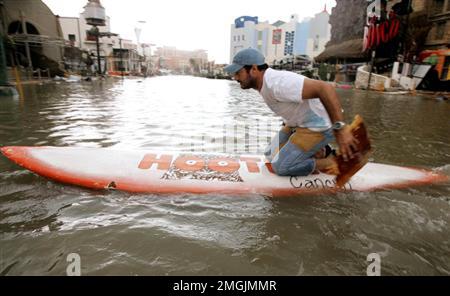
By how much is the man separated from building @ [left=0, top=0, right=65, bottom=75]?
22.5m

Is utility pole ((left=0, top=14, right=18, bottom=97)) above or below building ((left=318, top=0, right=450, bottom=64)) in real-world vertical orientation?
below

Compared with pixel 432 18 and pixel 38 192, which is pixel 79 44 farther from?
pixel 38 192

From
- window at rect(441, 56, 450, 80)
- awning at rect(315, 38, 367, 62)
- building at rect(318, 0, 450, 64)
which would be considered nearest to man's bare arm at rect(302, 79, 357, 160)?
window at rect(441, 56, 450, 80)

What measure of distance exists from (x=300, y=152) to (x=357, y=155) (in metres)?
0.63

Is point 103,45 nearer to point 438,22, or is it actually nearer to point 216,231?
point 438,22

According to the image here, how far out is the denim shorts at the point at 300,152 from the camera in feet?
11.1

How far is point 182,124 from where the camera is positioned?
818cm

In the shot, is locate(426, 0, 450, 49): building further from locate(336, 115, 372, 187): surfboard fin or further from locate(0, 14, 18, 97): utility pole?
locate(0, 14, 18, 97): utility pole

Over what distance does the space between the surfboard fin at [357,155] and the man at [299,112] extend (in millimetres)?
88

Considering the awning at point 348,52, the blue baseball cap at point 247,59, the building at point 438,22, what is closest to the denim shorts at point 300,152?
the blue baseball cap at point 247,59

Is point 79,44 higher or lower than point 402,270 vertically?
higher

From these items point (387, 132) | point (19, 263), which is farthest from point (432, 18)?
point (19, 263)

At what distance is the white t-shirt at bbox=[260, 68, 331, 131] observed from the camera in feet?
9.68

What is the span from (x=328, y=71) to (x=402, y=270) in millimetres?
40378
